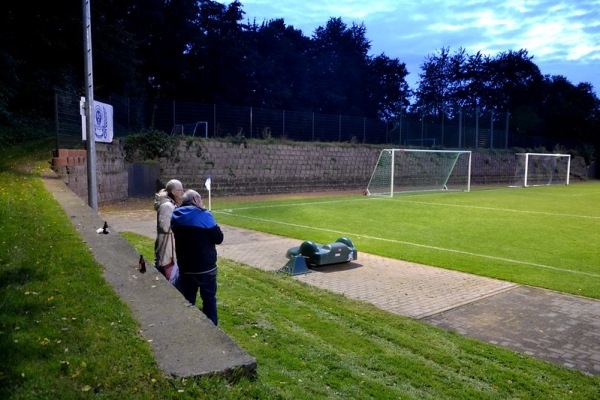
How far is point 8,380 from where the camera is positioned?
2.93 m

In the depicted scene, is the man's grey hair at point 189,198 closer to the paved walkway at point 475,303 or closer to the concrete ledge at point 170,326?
the concrete ledge at point 170,326

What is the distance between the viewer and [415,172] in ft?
120

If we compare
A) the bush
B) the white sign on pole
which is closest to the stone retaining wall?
the bush

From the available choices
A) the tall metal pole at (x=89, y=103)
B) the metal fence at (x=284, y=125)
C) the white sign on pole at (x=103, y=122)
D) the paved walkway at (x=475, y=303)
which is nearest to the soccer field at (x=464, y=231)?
the paved walkway at (x=475, y=303)

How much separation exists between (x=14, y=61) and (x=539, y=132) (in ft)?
204

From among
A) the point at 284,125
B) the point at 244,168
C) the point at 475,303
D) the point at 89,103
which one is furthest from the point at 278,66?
the point at 475,303

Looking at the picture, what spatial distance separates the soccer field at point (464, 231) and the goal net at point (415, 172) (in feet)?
26.0

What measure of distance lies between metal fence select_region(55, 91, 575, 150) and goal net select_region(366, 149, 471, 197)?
3.54m

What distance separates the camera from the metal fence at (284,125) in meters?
25.2

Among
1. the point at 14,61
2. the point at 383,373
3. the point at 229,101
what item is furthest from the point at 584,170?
the point at 383,373

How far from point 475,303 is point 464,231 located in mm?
7681

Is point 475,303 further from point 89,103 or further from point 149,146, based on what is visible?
point 149,146

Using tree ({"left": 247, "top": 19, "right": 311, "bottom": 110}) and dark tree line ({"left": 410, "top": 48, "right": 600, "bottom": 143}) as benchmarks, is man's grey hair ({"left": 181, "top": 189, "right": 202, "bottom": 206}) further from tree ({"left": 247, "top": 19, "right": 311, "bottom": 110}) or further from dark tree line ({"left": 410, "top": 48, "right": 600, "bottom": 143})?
dark tree line ({"left": 410, "top": 48, "right": 600, "bottom": 143})

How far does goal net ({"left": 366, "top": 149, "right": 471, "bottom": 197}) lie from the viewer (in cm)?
3262
